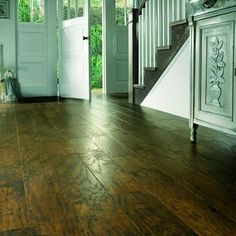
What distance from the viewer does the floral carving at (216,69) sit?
2.41 meters

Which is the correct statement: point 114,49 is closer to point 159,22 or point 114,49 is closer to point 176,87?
point 159,22

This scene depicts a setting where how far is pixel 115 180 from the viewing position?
74.0 inches

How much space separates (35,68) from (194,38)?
13.7 ft

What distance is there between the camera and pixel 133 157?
7.66 ft

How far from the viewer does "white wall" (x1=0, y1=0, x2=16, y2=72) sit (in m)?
6.11

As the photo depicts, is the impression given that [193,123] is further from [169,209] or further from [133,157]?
[169,209]

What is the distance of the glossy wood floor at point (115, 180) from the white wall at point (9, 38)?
294 cm

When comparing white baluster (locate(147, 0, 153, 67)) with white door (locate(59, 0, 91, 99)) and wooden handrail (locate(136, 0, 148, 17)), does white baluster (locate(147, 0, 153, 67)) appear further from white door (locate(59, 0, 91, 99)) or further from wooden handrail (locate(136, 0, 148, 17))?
white door (locate(59, 0, 91, 99))

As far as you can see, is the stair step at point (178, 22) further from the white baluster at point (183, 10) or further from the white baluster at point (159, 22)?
the white baluster at point (159, 22)

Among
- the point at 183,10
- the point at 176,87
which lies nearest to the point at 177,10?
the point at 183,10

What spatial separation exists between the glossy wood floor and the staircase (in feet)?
3.32

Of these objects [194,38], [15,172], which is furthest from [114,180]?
[194,38]

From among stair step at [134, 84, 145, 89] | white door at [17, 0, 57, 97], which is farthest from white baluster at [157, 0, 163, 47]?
white door at [17, 0, 57, 97]

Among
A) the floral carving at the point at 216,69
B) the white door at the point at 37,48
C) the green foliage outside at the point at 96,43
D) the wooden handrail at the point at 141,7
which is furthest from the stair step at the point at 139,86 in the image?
the green foliage outside at the point at 96,43
